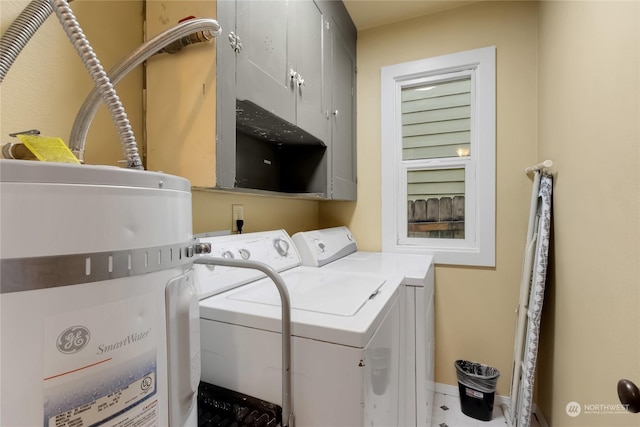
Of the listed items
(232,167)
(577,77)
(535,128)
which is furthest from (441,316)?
(232,167)

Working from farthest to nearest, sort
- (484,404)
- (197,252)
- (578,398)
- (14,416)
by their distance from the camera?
(484,404), (578,398), (197,252), (14,416)

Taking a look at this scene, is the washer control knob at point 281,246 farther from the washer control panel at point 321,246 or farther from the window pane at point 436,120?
the window pane at point 436,120

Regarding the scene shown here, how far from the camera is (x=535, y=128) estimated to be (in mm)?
1915

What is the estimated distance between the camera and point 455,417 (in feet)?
6.13

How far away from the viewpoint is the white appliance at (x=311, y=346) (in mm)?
712

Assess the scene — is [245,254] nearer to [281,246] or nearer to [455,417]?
[281,246]

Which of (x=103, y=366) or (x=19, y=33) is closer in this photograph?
(x=103, y=366)

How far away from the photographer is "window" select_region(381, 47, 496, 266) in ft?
6.63

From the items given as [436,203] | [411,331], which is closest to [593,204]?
[411,331]

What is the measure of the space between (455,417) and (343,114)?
2.13 meters

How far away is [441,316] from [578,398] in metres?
0.89

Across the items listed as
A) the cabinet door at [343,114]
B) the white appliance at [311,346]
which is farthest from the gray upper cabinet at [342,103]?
the white appliance at [311,346]

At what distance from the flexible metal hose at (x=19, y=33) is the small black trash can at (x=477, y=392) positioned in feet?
8.11

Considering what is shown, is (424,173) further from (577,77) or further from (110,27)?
(110,27)
